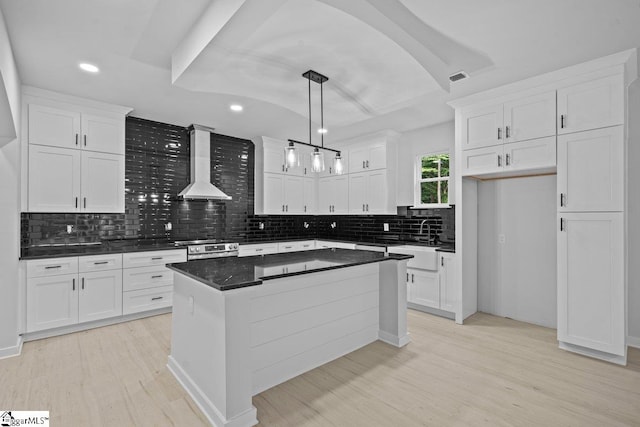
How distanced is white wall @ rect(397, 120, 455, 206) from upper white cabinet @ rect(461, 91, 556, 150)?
969 millimetres

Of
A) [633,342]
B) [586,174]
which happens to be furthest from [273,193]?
[633,342]

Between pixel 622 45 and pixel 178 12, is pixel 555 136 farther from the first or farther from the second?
pixel 178 12

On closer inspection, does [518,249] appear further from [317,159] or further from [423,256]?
[317,159]

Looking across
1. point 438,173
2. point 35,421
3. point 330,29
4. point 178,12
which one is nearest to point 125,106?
point 178,12

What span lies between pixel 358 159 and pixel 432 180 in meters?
1.31

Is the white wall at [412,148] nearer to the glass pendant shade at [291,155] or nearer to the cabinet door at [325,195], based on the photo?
the cabinet door at [325,195]

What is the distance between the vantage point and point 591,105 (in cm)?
289

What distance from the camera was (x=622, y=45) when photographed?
2.55m

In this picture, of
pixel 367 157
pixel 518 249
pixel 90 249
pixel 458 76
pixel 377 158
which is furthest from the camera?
pixel 367 157

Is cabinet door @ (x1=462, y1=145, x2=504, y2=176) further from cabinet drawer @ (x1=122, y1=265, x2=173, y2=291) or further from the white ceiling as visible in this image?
cabinet drawer @ (x1=122, y1=265, x2=173, y2=291)

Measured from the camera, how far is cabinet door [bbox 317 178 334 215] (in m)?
6.02

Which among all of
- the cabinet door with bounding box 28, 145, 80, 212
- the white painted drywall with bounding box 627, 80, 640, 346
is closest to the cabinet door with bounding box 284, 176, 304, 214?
the cabinet door with bounding box 28, 145, 80, 212

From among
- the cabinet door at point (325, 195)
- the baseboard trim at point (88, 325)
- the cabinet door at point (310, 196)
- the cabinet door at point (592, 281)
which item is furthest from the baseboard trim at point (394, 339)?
the cabinet door at point (310, 196)

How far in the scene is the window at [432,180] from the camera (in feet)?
15.8
